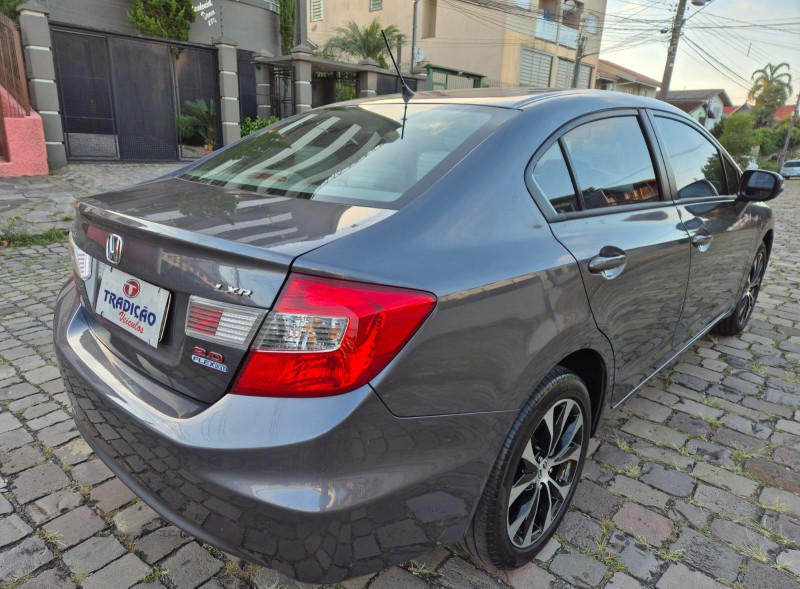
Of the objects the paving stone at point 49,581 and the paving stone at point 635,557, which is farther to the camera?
the paving stone at point 635,557

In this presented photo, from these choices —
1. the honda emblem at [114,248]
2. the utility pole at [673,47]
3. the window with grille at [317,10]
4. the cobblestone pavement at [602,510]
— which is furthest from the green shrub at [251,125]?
the window with grille at [317,10]

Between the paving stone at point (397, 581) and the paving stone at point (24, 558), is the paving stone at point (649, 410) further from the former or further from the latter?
the paving stone at point (24, 558)

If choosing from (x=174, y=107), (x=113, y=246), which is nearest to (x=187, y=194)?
(x=113, y=246)

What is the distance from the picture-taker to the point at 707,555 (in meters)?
2.08

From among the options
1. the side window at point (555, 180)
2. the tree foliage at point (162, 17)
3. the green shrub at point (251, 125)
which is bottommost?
the green shrub at point (251, 125)

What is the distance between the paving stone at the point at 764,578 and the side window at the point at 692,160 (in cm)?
163

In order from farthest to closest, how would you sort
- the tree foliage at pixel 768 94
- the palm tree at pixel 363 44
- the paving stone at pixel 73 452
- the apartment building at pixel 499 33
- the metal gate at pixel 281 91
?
the tree foliage at pixel 768 94
the apartment building at pixel 499 33
the palm tree at pixel 363 44
the metal gate at pixel 281 91
the paving stone at pixel 73 452

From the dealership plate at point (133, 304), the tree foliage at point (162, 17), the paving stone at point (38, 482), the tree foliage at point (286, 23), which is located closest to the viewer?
the dealership plate at point (133, 304)

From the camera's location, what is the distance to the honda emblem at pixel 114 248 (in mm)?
1675

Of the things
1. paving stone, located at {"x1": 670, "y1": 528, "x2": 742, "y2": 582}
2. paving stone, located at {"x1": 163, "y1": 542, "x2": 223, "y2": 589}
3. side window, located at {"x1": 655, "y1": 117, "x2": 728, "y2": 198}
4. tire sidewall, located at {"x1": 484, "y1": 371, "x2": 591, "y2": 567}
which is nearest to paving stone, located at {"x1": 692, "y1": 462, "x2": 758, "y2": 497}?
paving stone, located at {"x1": 670, "y1": 528, "x2": 742, "y2": 582}

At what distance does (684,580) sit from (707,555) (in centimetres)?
19

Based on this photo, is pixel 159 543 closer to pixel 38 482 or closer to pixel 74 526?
pixel 74 526

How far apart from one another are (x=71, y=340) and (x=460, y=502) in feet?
4.59

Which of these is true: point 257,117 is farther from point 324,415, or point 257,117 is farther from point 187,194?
point 324,415
